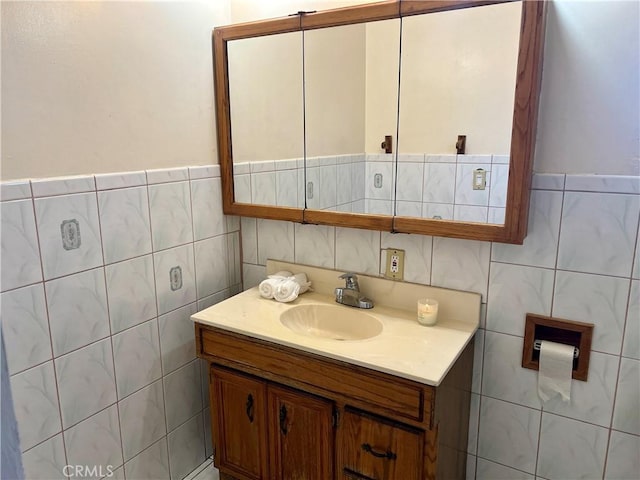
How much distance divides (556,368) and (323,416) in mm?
770

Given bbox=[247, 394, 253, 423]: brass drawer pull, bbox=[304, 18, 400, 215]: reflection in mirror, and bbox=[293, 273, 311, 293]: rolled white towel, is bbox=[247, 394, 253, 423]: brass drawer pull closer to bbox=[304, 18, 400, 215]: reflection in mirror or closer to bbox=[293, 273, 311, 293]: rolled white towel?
bbox=[293, 273, 311, 293]: rolled white towel

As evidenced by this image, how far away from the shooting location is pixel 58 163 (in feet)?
4.49

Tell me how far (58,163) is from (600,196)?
162 centimetres

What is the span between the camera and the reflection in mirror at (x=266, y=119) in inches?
72.0

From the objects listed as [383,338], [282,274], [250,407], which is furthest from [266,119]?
[250,407]

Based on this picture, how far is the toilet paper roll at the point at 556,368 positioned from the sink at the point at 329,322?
57 cm

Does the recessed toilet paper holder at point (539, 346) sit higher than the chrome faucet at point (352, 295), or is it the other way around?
the chrome faucet at point (352, 295)

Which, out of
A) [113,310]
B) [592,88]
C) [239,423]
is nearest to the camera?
[592,88]

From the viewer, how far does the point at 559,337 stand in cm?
152

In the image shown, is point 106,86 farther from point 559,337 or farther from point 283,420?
point 559,337

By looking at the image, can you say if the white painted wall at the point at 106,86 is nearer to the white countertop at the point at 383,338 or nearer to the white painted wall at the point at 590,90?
the white countertop at the point at 383,338

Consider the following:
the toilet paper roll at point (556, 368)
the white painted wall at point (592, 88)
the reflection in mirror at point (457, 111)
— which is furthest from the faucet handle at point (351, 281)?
the white painted wall at point (592, 88)

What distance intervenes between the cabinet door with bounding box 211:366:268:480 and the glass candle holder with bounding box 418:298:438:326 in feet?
2.00

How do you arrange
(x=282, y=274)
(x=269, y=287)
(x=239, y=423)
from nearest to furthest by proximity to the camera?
(x=239, y=423), (x=269, y=287), (x=282, y=274)
